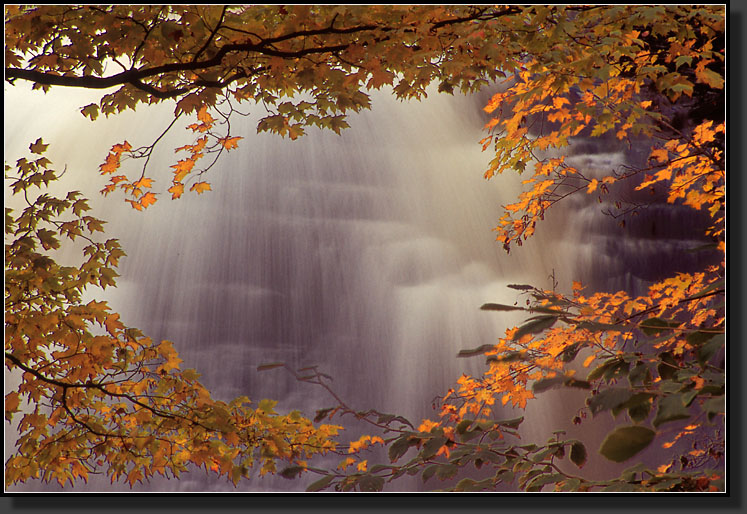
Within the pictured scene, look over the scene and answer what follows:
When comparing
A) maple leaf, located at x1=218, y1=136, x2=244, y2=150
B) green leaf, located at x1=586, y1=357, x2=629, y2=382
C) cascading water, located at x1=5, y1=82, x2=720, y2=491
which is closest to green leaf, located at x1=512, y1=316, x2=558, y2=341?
green leaf, located at x1=586, y1=357, x2=629, y2=382

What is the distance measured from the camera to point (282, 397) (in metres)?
3.71

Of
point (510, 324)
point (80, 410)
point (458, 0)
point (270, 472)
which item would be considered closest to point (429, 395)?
point (510, 324)

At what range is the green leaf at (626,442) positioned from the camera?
0.95m

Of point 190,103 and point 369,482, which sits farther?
point 190,103

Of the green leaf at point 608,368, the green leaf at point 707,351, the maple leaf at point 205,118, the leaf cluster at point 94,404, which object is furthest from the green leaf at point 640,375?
the maple leaf at point 205,118

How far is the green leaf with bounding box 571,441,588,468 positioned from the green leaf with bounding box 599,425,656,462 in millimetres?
686

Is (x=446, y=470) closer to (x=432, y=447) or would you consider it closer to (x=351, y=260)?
(x=432, y=447)

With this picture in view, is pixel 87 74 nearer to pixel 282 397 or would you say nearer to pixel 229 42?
pixel 229 42

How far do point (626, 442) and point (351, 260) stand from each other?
128 inches

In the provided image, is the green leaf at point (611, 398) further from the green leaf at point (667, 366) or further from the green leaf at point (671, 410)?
the green leaf at point (667, 366)

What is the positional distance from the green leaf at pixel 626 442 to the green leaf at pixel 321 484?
109 cm

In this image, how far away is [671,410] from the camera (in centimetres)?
107

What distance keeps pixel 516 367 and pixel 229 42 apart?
1846 millimetres

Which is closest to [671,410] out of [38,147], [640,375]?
[640,375]
